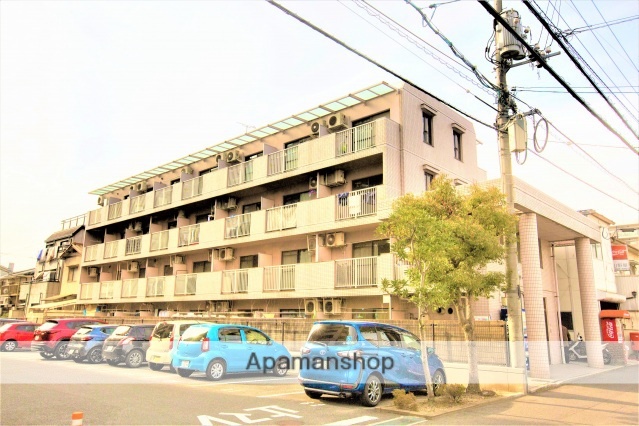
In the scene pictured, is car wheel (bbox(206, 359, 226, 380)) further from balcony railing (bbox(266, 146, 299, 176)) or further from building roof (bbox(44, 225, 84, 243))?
building roof (bbox(44, 225, 84, 243))

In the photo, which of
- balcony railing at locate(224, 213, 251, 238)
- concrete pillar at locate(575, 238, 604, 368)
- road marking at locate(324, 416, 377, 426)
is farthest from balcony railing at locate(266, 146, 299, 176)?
road marking at locate(324, 416, 377, 426)

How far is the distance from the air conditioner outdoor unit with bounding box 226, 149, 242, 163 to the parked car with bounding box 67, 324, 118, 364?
1219 centimetres

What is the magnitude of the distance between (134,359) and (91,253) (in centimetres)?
2343

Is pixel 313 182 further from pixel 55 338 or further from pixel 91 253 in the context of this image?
pixel 91 253

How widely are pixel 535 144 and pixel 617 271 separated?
22342mm

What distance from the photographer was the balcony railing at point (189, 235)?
28.2 meters

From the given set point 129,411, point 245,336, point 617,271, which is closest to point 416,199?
point 245,336

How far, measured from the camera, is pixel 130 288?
31938 millimetres

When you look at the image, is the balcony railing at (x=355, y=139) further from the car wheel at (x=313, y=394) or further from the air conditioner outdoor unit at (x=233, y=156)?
the car wheel at (x=313, y=394)

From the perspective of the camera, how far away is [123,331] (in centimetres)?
1747

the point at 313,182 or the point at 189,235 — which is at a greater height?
the point at 313,182

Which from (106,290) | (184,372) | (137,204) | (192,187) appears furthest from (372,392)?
(106,290)

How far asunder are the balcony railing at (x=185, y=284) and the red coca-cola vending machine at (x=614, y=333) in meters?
20.4

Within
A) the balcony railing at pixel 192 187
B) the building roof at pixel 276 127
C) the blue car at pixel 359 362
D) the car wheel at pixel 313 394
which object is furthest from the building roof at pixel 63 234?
the blue car at pixel 359 362
